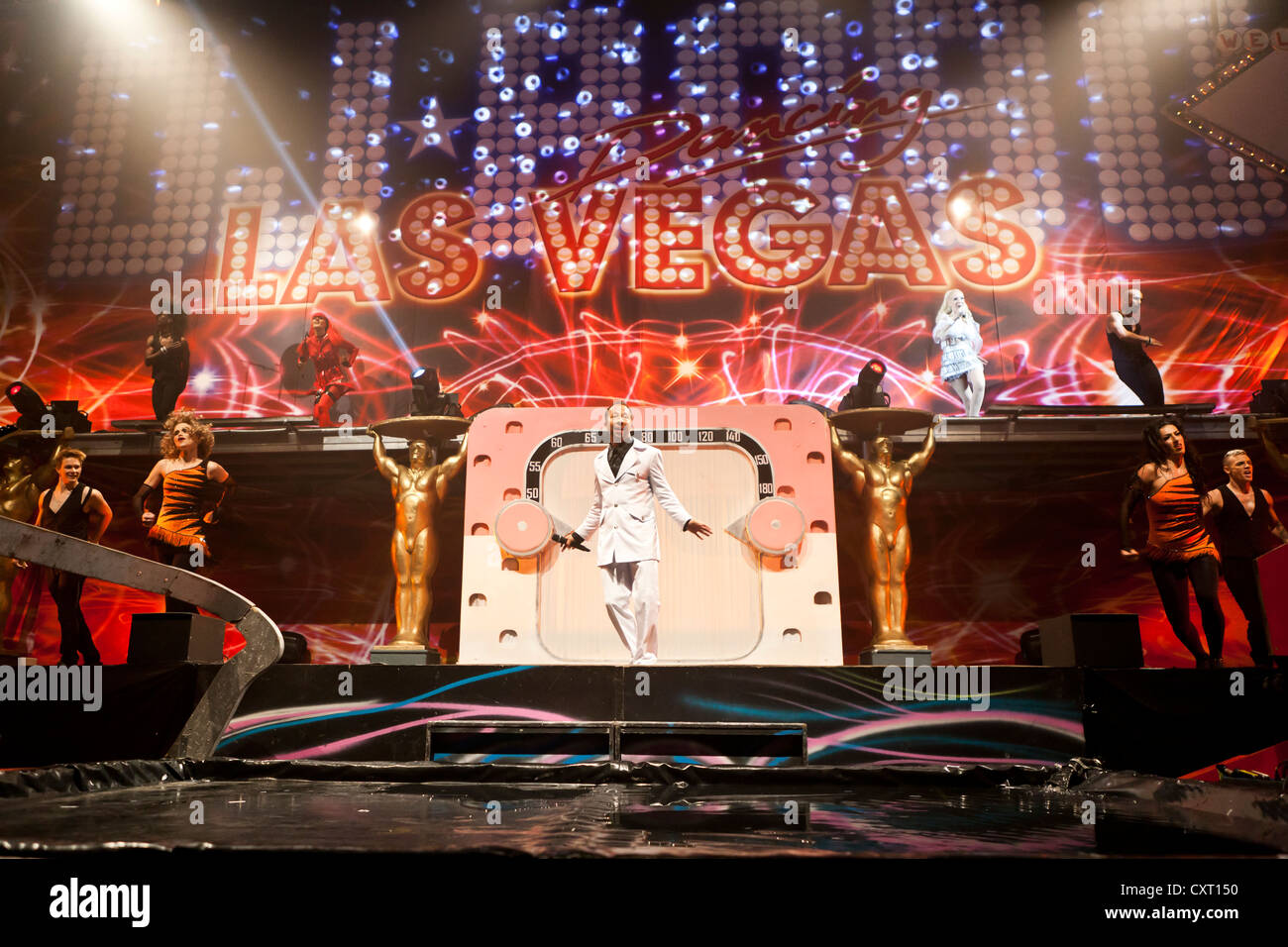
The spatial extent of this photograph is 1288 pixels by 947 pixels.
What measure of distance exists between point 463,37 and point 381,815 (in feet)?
21.9

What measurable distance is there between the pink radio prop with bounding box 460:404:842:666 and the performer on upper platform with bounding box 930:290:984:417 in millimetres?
1553

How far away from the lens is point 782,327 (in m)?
6.15

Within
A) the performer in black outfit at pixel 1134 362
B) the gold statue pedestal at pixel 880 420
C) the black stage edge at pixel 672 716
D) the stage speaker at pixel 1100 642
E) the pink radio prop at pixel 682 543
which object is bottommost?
A: the black stage edge at pixel 672 716

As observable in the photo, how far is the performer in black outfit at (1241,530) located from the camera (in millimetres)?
4887

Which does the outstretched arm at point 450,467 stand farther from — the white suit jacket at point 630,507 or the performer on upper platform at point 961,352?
A: the performer on upper platform at point 961,352

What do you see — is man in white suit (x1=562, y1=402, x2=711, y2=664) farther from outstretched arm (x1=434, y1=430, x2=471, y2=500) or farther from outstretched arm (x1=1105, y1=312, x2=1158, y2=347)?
outstretched arm (x1=1105, y1=312, x2=1158, y2=347)

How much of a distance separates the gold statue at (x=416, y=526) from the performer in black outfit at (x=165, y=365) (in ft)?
6.62

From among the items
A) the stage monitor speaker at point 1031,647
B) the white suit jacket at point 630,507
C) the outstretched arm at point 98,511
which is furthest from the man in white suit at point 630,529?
the outstretched arm at point 98,511

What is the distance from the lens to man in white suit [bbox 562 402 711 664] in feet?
14.1

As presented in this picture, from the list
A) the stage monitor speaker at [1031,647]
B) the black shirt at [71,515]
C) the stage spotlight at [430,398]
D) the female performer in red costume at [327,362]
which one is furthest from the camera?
the female performer in red costume at [327,362]

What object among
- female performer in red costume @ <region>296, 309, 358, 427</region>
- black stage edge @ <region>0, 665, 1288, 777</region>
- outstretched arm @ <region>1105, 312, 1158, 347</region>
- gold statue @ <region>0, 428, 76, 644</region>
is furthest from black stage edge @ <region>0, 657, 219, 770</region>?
outstretched arm @ <region>1105, 312, 1158, 347</region>

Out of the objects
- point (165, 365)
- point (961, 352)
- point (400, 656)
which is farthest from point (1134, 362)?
point (165, 365)

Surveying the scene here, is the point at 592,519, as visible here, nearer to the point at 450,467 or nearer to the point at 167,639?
the point at 450,467
